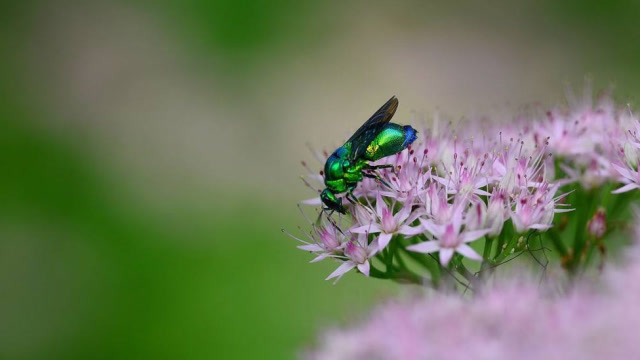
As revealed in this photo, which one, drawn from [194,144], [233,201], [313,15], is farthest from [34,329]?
[313,15]

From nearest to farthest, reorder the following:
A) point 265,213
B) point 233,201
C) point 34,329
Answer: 1. point 34,329
2. point 265,213
3. point 233,201

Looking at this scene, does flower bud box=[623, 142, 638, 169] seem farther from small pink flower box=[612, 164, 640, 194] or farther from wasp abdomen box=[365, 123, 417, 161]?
wasp abdomen box=[365, 123, 417, 161]

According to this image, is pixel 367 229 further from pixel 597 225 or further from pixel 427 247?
pixel 597 225

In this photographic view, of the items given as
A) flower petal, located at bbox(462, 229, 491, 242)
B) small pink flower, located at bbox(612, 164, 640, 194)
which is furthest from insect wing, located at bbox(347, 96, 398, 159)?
small pink flower, located at bbox(612, 164, 640, 194)

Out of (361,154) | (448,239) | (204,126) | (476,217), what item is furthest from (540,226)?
(204,126)

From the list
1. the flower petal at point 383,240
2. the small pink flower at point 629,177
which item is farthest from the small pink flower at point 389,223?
the small pink flower at point 629,177

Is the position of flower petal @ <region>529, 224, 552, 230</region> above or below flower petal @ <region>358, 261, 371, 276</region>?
below

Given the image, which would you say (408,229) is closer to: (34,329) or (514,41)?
(34,329)
